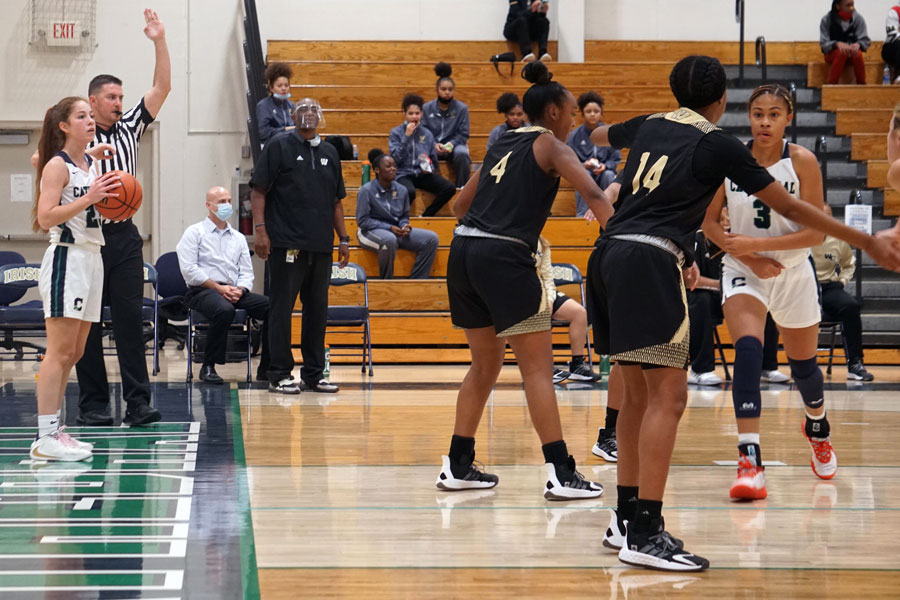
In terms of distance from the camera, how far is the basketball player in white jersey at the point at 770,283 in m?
4.47

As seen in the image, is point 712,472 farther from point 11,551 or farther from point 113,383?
point 113,383

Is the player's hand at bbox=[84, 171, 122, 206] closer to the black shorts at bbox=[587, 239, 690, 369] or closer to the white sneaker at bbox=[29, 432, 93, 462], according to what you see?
the white sneaker at bbox=[29, 432, 93, 462]

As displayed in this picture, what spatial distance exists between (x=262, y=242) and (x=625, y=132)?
4.27 m

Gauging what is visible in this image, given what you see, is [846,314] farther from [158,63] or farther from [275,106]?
[158,63]

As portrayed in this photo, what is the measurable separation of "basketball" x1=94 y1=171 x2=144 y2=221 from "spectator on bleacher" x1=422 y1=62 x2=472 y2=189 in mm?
6203

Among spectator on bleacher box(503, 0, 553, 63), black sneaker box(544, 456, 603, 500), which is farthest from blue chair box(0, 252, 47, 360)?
spectator on bleacher box(503, 0, 553, 63)

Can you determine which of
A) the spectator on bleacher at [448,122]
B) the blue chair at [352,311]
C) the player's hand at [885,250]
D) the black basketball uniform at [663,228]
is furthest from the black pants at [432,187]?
the black basketball uniform at [663,228]

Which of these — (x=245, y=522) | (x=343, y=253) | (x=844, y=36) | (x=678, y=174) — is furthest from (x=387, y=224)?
(x=678, y=174)

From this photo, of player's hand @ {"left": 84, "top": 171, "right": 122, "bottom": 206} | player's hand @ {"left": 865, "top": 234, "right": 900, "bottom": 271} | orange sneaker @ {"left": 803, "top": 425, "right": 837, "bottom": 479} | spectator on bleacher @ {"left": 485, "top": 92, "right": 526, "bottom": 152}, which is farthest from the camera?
spectator on bleacher @ {"left": 485, "top": 92, "right": 526, "bottom": 152}

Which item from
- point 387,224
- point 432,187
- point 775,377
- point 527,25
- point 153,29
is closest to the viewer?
point 153,29

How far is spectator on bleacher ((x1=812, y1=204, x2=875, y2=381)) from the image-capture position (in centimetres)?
910

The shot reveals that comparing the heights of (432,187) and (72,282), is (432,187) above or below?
above

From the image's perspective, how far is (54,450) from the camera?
5.13 metres

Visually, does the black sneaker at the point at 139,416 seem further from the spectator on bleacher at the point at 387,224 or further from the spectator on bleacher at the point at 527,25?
the spectator on bleacher at the point at 527,25
